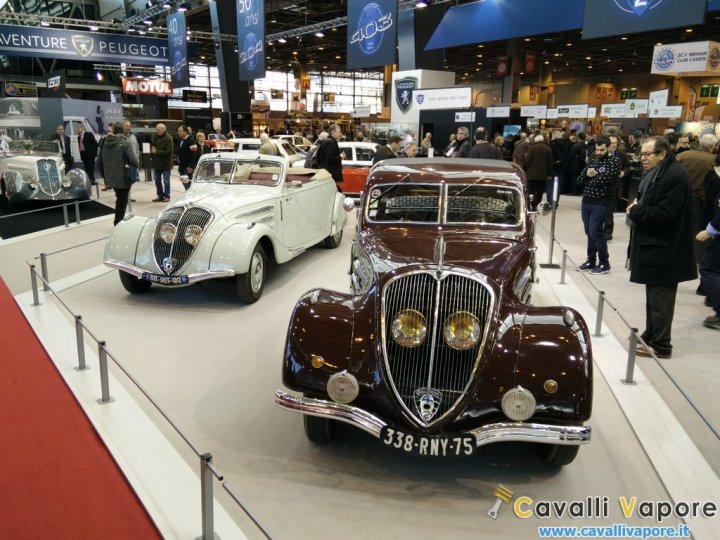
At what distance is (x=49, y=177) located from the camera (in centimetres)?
1134

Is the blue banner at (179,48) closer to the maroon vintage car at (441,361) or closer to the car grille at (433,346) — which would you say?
the maroon vintage car at (441,361)

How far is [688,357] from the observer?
190 inches

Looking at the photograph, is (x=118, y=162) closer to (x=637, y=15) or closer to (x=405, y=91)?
(x=637, y=15)

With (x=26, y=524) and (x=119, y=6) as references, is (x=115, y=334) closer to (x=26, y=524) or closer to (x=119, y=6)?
(x=26, y=524)

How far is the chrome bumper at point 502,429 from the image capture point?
2.76 meters

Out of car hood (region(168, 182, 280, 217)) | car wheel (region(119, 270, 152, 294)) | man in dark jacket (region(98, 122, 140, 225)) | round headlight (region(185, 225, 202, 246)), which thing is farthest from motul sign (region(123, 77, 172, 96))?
round headlight (region(185, 225, 202, 246))

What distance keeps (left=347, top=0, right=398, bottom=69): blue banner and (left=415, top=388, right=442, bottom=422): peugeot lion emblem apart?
9436 mm

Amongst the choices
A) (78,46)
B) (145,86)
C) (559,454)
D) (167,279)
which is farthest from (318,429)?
(145,86)

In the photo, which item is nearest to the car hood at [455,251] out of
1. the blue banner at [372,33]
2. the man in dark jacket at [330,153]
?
the man in dark jacket at [330,153]

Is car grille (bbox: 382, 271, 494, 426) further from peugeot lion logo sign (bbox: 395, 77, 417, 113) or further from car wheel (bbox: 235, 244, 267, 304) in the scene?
peugeot lion logo sign (bbox: 395, 77, 417, 113)

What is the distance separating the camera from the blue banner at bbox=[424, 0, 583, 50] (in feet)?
48.0

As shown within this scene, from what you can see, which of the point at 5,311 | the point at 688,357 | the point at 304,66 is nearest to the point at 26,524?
the point at 5,311

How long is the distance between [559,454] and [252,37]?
13.0m

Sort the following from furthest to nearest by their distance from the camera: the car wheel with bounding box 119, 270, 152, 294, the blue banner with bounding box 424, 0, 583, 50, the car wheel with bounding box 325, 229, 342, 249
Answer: the blue banner with bounding box 424, 0, 583, 50 < the car wheel with bounding box 325, 229, 342, 249 < the car wheel with bounding box 119, 270, 152, 294
